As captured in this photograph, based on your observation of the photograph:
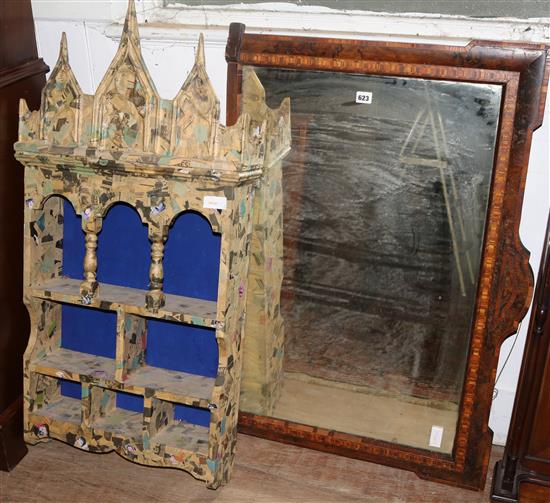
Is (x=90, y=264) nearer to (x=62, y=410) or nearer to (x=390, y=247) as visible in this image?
(x=62, y=410)

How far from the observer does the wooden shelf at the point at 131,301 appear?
200 centimetres

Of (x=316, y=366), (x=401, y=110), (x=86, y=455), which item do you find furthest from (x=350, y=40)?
(x=86, y=455)

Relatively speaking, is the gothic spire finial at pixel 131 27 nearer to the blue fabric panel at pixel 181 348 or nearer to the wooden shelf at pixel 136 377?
the blue fabric panel at pixel 181 348

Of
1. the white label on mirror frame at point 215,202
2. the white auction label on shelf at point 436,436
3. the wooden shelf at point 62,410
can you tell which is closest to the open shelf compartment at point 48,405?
the wooden shelf at point 62,410

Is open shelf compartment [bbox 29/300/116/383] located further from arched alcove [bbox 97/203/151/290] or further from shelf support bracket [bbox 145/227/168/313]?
shelf support bracket [bbox 145/227/168/313]

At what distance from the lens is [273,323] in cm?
232

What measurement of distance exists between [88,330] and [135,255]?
378 mm

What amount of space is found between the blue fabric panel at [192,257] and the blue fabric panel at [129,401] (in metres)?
0.47

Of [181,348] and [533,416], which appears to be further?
[181,348]

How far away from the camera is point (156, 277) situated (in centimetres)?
201

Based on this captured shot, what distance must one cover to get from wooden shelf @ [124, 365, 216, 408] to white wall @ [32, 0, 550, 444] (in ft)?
3.39

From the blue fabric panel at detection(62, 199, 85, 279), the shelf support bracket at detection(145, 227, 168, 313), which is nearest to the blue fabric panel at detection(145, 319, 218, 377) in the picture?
the shelf support bracket at detection(145, 227, 168, 313)

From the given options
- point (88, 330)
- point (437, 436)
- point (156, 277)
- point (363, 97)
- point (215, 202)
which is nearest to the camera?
point (215, 202)

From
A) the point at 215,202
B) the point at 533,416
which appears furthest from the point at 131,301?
the point at 533,416
